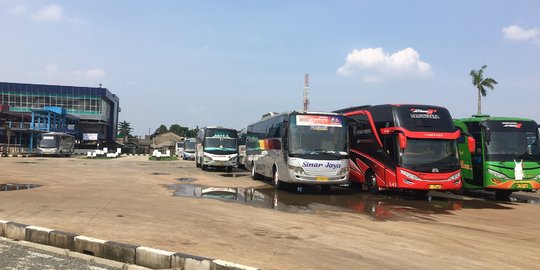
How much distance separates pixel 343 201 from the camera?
47.6ft

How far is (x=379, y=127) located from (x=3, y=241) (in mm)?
12724

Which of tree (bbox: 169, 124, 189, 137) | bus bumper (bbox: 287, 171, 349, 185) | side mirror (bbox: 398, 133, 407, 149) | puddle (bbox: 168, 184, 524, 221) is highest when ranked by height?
tree (bbox: 169, 124, 189, 137)

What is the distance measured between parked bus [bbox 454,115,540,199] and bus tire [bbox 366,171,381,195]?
376 cm

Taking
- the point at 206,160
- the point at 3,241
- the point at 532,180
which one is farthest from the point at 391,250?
the point at 206,160

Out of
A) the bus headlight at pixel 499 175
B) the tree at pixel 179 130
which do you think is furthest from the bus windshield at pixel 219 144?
the tree at pixel 179 130

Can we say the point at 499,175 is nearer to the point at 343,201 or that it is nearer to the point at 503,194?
the point at 503,194

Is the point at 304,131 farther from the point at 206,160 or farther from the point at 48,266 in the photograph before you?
the point at 206,160

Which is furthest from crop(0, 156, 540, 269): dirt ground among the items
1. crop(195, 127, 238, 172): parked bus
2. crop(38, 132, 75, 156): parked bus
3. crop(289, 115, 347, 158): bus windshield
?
crop(38, 132, 75, 156): parked bus

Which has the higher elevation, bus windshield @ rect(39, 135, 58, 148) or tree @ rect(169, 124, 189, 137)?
tree @ rect(169, 124, 189, 137)

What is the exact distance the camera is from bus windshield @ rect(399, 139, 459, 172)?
15.2 metres

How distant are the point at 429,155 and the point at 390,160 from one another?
1316 mm

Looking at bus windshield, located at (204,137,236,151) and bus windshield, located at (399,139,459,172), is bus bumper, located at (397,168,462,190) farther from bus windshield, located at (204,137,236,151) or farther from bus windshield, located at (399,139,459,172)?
bus windshield, located at (204,137,236,151)

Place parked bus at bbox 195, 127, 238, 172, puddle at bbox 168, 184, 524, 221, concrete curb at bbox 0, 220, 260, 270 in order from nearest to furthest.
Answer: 1. concrete curb at bbox 0, 220, 260, 270
2. puddle at bbox 168, 184, 524, 221
3. parked bus at bbox 195, 127, 238, 172

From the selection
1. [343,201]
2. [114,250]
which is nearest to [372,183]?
[343,201]
